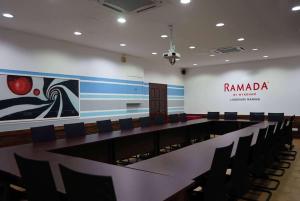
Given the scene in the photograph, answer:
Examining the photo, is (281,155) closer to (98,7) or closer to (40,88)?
(98,7)

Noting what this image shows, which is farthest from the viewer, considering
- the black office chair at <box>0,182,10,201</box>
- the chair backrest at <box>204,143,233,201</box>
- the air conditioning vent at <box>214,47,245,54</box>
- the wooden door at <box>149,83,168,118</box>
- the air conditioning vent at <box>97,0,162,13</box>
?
the wooden door at <box>149,83,168,118</box>

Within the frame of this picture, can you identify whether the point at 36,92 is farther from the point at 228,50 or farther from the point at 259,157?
the point at 228,50

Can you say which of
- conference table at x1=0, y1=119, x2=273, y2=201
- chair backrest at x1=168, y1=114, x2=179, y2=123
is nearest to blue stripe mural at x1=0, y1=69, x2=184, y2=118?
chair backrest at x1=168, y1=114, x2=179, y2=123

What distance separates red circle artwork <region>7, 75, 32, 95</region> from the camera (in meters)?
5.07

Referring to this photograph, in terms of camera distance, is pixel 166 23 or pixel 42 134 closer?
pixel 42 134

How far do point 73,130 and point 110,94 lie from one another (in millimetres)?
3080

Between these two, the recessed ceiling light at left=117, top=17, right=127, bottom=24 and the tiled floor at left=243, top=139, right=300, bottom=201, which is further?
the recessed ceiling light at left=117, top=17, right=127, bottom=24

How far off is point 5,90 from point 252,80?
8.26m

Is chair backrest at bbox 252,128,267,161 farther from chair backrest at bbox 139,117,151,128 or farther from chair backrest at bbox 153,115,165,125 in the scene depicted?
chair backrest at bbox 153,115,165,125

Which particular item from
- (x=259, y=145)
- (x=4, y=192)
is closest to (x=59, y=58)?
(x=4, y=192)

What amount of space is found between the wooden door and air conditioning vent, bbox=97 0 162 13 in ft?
17.1

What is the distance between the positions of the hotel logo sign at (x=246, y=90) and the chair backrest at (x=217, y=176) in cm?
808

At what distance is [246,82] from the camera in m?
9.46

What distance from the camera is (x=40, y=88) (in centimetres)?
557
